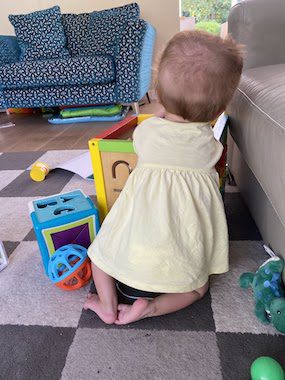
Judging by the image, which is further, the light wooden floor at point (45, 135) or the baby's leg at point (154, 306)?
the light wooden floor at point (45, 135)

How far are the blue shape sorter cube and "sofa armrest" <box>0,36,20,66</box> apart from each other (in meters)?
2.08

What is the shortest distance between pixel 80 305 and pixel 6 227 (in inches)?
18.5

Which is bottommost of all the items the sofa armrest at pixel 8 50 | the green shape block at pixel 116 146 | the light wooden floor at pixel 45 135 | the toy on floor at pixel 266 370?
the light wooden floor at pixel 45 135

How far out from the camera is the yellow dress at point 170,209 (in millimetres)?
601

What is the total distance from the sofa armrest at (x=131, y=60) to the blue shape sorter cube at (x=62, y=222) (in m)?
1.54

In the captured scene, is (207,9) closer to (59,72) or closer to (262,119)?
(59,72)

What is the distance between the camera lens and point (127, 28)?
83.0 inches

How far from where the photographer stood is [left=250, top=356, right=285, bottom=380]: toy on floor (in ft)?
1.64

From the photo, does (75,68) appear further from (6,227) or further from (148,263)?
(148,263)

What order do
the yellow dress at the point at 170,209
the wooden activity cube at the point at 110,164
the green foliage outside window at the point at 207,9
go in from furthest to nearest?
the green foliage outside window at the point at 207,9 → the wooden activity cube at the point at 110,164 → the yellow dress at the point at 170,209

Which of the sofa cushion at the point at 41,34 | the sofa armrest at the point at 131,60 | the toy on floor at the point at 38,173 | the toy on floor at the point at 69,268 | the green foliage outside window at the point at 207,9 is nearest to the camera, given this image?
the toy on floor at the point at 69,268

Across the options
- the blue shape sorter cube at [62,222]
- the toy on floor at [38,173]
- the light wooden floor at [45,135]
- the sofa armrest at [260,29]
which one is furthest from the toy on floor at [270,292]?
the light wooden floor at [45,135]

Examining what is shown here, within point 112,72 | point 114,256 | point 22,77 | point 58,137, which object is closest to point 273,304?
point 114,256

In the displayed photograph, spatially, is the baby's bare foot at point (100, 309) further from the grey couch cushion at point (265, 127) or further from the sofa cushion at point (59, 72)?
the sofa cushion at point (59, 72)
